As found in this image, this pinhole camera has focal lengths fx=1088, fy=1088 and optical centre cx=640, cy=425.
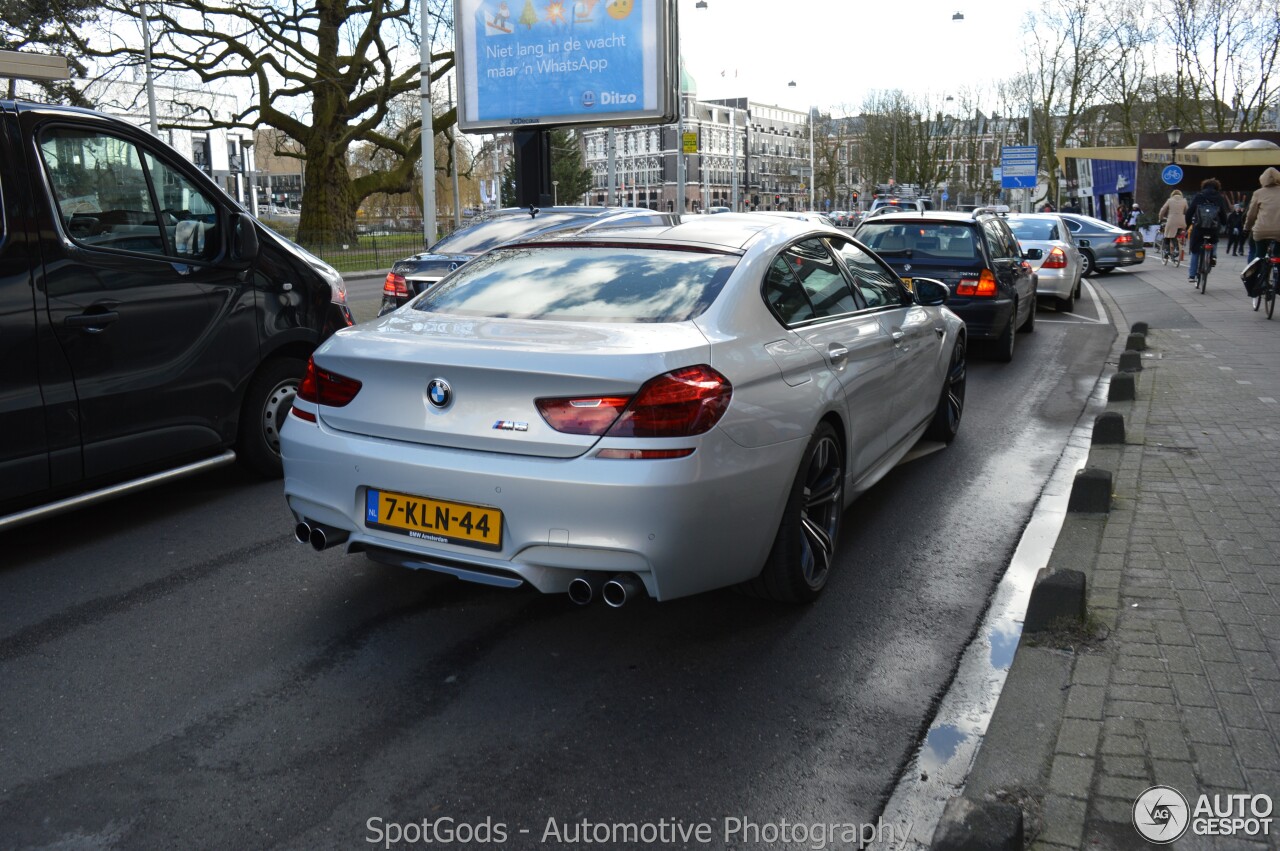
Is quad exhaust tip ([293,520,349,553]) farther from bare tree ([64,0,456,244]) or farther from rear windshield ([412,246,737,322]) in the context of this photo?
bare tree ([64,0,456,244])

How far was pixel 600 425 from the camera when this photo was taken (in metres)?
3.56

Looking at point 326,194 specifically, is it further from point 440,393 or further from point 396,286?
point 440,393

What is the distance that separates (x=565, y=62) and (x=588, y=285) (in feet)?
56.9

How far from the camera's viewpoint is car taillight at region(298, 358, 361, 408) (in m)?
4.03

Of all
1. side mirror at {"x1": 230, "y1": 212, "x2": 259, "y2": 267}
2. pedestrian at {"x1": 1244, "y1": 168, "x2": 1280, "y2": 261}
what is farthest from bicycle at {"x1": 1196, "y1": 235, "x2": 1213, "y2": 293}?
side mirror at {"x1": 230, "y1": 212, "x2": 259, "y2": 267}

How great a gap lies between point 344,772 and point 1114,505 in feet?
13.6

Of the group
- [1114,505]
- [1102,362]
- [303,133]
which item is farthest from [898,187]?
[1114,505]

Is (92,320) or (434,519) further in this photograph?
(92,320)

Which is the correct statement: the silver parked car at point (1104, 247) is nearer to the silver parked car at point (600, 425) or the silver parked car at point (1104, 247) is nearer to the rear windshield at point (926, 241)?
the rear windshield at point (926, 241)

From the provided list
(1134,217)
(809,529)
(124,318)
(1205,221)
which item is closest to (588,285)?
(809,529)

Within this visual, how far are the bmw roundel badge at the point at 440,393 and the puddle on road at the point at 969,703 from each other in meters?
1.91

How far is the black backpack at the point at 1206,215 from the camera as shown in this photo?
19266 millimetres

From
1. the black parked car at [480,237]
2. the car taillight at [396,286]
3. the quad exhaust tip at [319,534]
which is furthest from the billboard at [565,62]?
the quad exhaust tip at [319,534]

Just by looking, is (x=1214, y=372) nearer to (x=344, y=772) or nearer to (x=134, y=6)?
(x=344, y=772)
